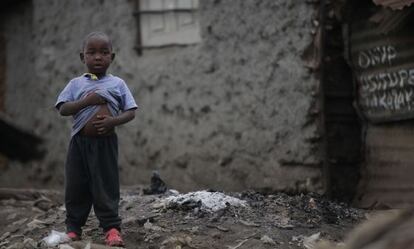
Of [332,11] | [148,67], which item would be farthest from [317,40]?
Result: [148,67]

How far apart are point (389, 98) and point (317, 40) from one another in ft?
2.82

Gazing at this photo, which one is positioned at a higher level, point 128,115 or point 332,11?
point 332,11

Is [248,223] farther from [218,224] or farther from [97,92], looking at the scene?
[97,92]

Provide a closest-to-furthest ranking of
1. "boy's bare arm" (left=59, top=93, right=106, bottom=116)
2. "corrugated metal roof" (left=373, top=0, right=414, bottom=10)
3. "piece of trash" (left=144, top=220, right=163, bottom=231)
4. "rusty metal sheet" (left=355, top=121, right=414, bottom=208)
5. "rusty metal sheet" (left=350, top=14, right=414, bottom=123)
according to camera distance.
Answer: "boy's bare arm" (left=59, top=93, right=106, bottom=116), "piece of trash" (left=144, top=220, right=163, bottom=231), "corrugated metal roof" (left=373, top=0, right=414, bottom=10), "rusty metal sheet" (left=350, top=14, right=414, bottom=123), "rusty metal sheet" (left=355, top=121, right=414, bottom=208)

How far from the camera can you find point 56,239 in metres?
4.90

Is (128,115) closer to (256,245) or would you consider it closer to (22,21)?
(256,245)

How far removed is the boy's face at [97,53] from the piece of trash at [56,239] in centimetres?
104

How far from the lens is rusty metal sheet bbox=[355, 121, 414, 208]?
6797 millimetres

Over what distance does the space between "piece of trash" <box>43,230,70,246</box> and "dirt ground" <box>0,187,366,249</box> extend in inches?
2.1

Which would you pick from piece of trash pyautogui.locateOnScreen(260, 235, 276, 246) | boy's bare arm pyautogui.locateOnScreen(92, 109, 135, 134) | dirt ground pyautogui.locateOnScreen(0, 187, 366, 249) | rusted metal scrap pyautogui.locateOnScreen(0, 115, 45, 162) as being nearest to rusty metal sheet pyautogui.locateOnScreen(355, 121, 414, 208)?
dirt ground pyautogui.locateOnScreen(0, 187, 366, 249)

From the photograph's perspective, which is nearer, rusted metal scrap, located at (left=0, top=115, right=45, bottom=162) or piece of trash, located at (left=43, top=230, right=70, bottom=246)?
piece of trash, located at (left=43, top=230, right=70, bottom=246)

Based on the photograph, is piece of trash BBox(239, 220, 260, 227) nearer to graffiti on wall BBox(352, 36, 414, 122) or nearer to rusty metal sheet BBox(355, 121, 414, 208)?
rusty metal sheet BBox(355, 121, 414, 208)

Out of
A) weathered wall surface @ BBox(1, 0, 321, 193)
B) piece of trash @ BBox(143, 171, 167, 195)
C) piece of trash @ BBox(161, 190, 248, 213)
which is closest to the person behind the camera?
piece of trash @ BBox(161, 190, 248, 213)

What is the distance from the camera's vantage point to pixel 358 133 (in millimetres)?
7430
